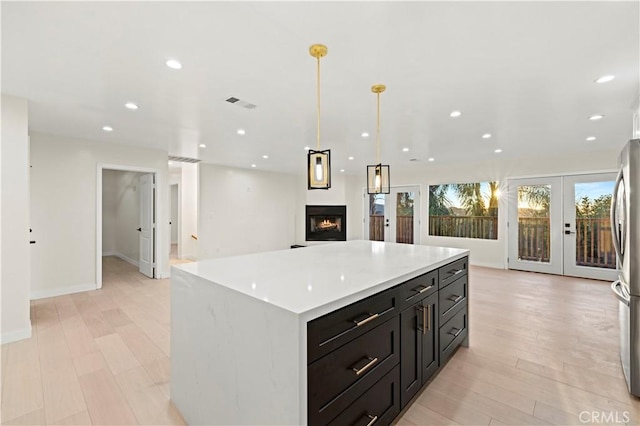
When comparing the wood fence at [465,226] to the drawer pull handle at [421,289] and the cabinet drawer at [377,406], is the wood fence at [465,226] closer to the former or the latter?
the drawer pull handle at [421,289]

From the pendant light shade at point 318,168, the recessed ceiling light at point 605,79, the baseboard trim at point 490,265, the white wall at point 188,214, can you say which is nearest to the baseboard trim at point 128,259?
the white wall at point 188,214

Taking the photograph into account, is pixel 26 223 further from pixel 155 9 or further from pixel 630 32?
pixel 630 32

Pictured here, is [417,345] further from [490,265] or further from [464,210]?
[464,210]

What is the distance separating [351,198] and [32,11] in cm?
751

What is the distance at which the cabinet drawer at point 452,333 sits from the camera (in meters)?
2.26

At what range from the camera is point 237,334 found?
4.40ft

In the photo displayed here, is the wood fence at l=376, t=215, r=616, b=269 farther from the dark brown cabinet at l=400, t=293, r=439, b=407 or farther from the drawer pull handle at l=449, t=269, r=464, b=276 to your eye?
the dark brown cabinet at l=400, t=293, r=439, b=407

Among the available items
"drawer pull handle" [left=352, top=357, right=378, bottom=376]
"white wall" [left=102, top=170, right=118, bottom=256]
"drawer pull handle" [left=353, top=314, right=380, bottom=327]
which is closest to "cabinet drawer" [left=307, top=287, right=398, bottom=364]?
"drawer pull handle" [left=353, top=314, right=380, bottom=327]

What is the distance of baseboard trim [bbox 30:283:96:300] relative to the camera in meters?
4.15

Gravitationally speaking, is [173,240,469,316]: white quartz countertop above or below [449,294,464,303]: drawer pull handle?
above

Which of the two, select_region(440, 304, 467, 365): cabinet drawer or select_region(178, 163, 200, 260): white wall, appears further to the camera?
select_region(178, 163, 200, 260): white wall

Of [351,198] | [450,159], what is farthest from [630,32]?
[351,198]

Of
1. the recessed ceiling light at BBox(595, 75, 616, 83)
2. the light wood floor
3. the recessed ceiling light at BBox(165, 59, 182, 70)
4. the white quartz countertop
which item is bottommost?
the light wood floor

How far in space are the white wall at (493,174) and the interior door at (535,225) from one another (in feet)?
0.49
